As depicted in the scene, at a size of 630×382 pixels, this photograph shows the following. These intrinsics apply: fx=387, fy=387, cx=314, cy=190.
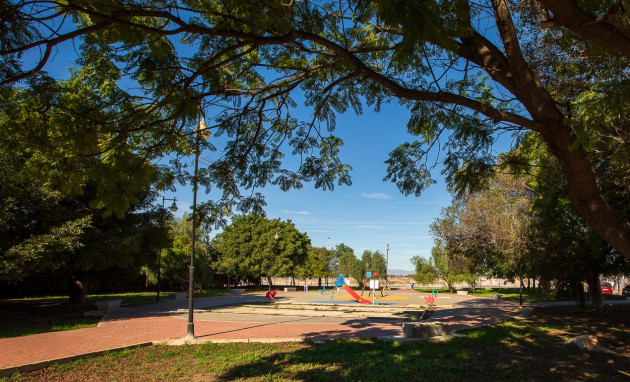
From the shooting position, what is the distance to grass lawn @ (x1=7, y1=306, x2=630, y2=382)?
6.38 metres

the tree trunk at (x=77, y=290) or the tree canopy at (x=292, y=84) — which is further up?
the tree canopy at (x=292, y=84)

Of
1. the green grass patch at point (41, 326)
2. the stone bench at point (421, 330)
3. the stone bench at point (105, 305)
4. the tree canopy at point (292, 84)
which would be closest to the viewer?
the tree canopy at point (292, 84)

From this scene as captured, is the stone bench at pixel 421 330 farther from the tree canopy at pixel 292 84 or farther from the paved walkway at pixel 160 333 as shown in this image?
the tree canopy at pixel 292 84

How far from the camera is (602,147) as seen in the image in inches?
381

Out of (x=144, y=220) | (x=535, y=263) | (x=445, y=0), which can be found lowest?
(x=535, y=263)

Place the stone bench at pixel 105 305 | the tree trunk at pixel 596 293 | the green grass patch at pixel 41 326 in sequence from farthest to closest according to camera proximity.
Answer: the stone bench at pixel 105 305 → the tree trunk at pixel 596 293 → the green grass patch at pixel 41 326

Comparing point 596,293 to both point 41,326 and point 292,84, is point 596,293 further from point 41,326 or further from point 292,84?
point 41,326

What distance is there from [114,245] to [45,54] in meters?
14.4

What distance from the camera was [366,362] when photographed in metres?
7.29

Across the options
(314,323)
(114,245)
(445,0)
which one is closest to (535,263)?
(314,323)

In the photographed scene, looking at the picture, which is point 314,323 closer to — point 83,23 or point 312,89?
point 312,89

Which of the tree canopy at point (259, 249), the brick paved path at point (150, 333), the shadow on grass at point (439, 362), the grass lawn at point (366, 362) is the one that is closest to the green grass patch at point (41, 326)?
the brick paved path at point (150, 333)

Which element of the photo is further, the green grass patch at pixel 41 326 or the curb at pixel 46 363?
the green grass patch at pixel 41 326

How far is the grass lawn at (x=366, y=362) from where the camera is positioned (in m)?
6.38
